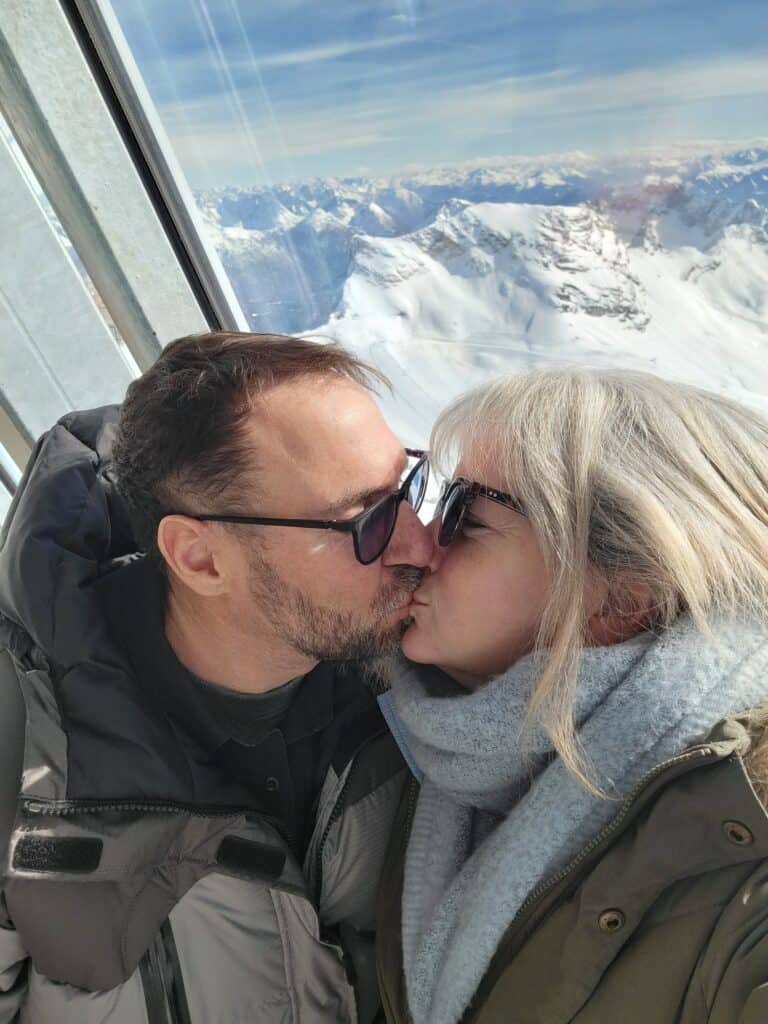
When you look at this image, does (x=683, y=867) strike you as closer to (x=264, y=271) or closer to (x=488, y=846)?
(x=488, y=846)

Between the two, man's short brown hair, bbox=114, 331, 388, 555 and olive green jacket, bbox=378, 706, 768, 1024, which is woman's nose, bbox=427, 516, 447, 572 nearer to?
man's short brown hair, bbox=114, 331, 388, 555

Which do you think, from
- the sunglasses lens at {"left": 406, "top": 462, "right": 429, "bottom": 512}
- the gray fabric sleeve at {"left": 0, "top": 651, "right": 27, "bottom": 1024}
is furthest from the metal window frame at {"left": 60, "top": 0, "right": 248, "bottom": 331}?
the gray fabric sleeve at {"left": 0, "top": 651, "right": 27, "bottom": 1024}

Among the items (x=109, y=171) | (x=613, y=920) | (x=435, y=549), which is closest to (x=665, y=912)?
(x=613, y=920)

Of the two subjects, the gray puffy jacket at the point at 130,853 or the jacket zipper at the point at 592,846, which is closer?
the jacket zipper at the point at 592,846

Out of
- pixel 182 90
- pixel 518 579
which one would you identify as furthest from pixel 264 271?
pixel 518 579

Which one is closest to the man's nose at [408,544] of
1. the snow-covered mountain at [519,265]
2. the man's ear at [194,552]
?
the man's ear at [194,552]

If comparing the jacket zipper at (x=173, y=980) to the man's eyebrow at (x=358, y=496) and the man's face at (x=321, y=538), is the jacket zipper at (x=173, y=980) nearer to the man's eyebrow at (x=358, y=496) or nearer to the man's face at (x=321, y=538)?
the man's face at (x=321, y=538)
